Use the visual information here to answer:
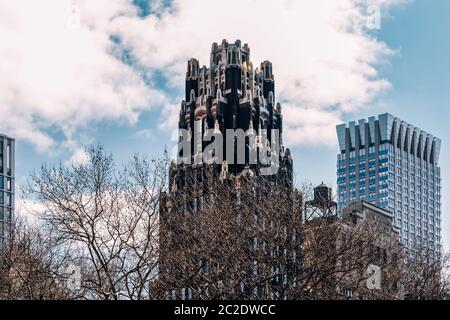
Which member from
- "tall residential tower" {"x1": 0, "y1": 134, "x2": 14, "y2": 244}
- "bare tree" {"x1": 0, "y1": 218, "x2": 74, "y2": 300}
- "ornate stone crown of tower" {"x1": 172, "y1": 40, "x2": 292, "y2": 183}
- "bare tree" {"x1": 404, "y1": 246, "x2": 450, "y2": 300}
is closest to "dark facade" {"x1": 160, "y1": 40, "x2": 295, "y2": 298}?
"ornate stone crown of tower" {"x1": 172, "y1": 40, "x2": 292, "y2": 183}

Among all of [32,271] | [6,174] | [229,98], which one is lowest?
[32,271]

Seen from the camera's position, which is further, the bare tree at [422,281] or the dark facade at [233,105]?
the dark facade at [233,105]

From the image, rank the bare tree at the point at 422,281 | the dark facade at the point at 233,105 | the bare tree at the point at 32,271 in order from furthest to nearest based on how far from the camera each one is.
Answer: the dark facade at the point at 233,105, the bare tree at the point at 422,281, the bare tree at the point at 32,271

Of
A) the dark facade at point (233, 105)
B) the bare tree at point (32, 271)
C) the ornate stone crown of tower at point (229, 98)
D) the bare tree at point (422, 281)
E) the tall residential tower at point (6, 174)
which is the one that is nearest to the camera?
the bare tree at point (32, 271)

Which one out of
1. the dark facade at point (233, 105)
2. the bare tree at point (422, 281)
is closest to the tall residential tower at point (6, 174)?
the dark facade at point (233, 105)

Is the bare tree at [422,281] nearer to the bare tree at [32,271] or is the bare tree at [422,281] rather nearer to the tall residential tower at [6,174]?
the bare tree at [32,271]

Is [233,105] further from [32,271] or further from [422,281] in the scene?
[32,271]

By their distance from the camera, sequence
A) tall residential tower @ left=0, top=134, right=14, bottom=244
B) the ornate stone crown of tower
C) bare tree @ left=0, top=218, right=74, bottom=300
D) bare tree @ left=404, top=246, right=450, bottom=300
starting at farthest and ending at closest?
tall residential tower @ left=0, top=134, right=14, bottom=244 → the ornate stone crown of tower → bare tree @ left=404, top=246, right=450, bottom=300 → bare tree @ left=0, top=218, right=74, bottom=300

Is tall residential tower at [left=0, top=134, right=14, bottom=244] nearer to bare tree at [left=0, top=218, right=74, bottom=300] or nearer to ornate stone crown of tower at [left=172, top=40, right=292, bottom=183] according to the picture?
ornate stone crown of tower at [left=172, top=40, right=292, bottom=183]

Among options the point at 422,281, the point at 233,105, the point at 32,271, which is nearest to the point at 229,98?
the point at 233,105
